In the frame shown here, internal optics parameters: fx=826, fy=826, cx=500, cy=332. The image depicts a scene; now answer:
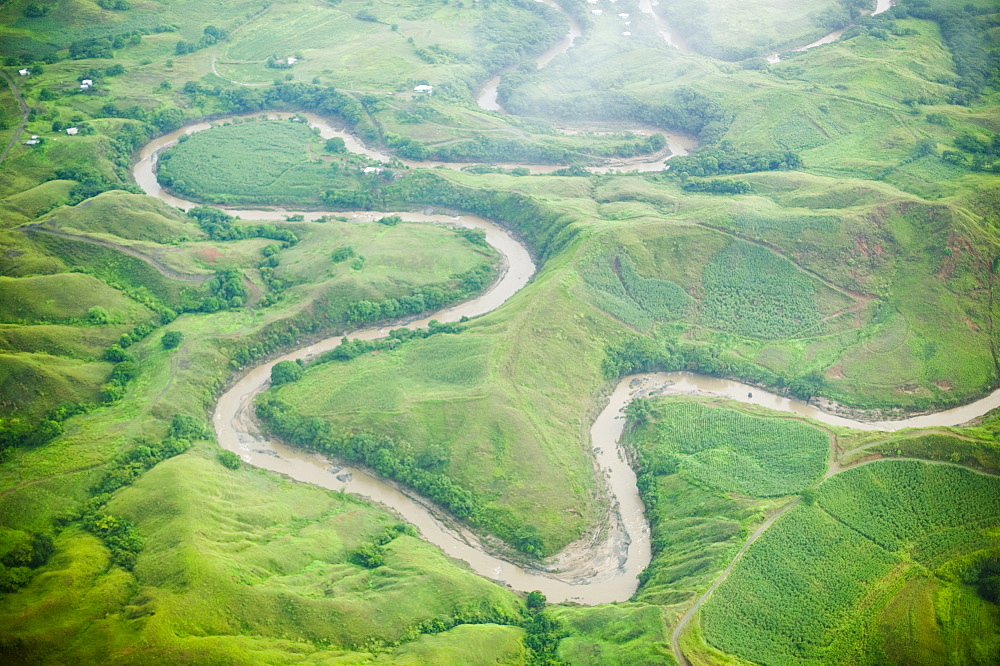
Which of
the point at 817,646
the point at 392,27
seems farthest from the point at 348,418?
the point at 392,27

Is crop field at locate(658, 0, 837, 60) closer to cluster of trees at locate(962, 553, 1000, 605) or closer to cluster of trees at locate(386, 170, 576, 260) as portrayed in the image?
cluster of trees at locate(386, 170, 576, 260)

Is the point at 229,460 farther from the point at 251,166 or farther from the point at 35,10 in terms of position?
the point at 35,10

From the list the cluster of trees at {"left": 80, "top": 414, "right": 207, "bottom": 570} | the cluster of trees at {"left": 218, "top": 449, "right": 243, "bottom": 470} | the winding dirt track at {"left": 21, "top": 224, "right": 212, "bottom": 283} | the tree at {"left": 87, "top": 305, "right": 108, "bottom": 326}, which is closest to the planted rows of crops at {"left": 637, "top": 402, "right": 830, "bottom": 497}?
the cluster of trees at {"left": 218, "top": 449, "right": 243, "bottom": 470}

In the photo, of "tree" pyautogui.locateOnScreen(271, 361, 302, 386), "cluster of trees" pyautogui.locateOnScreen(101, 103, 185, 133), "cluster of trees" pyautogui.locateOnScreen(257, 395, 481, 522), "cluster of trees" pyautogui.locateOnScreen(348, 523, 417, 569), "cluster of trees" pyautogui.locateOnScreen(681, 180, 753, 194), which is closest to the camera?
"cluster of trees" pyautogui.locateOnScreen(348, 523, 417, 569)

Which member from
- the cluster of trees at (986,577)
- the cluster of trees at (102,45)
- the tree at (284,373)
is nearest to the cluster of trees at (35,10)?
the cluster of trees at (102,45)

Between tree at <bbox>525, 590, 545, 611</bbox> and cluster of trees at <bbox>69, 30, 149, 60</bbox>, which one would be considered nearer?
tree at <bbox>525, 590, 545, 611</bbox>

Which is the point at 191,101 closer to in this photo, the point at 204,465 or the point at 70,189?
the point at 70,189

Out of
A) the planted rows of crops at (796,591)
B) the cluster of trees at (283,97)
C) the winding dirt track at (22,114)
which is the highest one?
the winding dirt track at (22,114)

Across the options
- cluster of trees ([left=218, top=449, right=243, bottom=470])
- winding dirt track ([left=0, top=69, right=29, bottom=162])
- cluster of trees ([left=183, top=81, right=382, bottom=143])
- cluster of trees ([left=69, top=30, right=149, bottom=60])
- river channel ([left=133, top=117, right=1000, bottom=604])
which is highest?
cluster of trees ([left=69, top=30, right=149, bottom=60])

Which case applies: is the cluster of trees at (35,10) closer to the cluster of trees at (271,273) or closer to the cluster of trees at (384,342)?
the cluster of trees at (271,273)
